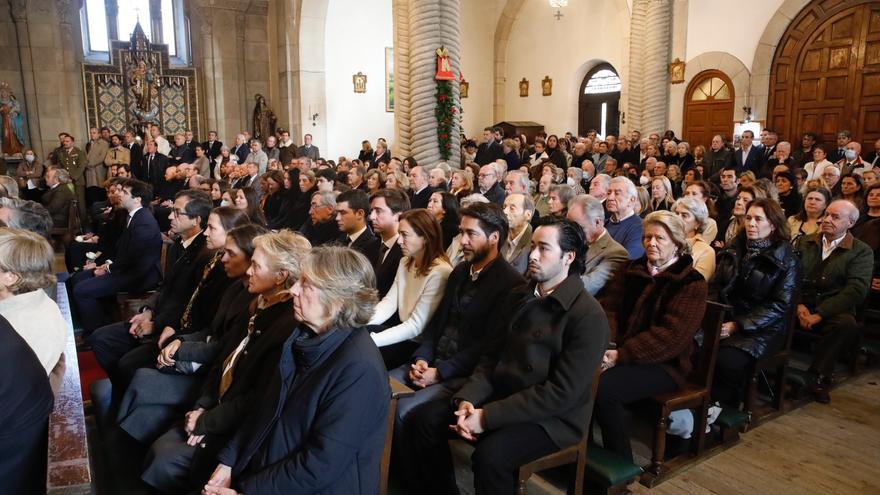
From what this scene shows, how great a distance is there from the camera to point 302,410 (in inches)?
75.4

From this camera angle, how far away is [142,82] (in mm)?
15008

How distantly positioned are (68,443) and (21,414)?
0.26 metres

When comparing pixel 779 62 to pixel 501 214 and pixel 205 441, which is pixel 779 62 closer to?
pixel 501 214

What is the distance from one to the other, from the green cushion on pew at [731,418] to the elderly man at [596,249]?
0.87 metres

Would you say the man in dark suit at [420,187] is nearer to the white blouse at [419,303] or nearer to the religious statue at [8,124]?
the white blouse at [419,303]

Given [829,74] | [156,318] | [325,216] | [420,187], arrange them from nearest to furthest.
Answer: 1. [156,318]
2. [325,216]
3. [420,187]
4. [829,74]

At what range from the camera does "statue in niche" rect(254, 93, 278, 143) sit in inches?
592

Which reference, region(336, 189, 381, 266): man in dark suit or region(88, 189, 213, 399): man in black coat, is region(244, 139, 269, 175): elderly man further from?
region(88, 189, 213, 399): man in black coat

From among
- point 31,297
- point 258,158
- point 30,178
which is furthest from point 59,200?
point 31,297

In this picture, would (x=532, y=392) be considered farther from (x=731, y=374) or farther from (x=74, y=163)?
(x=74, y=163)

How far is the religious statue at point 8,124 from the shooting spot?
506 inches

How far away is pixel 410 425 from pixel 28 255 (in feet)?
5.50

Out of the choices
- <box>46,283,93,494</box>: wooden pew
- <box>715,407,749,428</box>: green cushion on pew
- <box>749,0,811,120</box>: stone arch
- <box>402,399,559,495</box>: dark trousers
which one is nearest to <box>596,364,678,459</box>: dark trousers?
<box>402,399,559,495</box>: dark trousers

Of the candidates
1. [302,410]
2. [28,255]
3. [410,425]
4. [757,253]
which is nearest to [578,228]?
[410,425]
